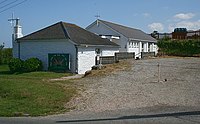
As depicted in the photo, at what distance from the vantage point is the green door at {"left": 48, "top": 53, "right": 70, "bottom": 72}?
2655 cm

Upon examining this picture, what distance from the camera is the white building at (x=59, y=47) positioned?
2655 cm

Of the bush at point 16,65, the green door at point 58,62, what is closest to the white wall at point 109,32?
the green door at point 58,62

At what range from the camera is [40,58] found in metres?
28.4

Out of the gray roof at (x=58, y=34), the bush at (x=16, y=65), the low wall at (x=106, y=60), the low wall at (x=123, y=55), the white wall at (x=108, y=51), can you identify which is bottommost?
the bush at (x=16, y=65)

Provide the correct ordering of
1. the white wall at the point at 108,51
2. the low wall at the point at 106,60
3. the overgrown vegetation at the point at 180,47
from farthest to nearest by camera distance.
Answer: the overgrown vegetation at the point at 180,47, the white wall at the point at 108,51, the low wall at the point at 106,60

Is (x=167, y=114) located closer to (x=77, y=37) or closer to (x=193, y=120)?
(x=193, y=120)

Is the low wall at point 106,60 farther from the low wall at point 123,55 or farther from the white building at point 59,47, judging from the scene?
the low wall at point 123,55

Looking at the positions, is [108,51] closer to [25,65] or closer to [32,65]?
[32,65]

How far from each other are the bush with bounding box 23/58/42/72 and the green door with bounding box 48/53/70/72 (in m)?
1.06

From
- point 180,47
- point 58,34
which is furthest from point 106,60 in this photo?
point 180,47

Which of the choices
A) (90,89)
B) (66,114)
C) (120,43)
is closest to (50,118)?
(66,114)

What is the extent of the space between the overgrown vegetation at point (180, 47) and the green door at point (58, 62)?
809 inches

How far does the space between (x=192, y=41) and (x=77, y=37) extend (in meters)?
18.8

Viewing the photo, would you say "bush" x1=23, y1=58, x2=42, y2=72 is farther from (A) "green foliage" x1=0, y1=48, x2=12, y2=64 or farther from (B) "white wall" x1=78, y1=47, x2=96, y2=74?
(A) "green foliage" x1=0, y1=48, x2=12, y2=64
